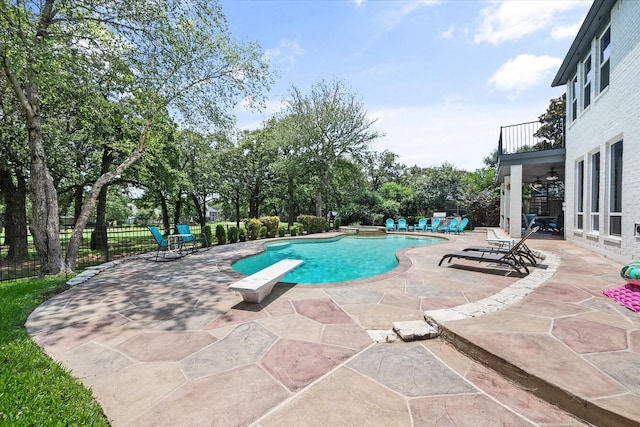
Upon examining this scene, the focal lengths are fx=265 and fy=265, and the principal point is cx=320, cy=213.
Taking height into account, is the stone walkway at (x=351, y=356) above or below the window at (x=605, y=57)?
below

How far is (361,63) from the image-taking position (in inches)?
→ 490

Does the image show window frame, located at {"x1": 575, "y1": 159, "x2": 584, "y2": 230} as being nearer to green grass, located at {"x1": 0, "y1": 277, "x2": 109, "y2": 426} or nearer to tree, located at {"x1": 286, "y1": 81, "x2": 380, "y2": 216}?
green grass, located at {"x1": 0, "y1": 277, "x2": 109, "y2": 426}

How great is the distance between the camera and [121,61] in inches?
287

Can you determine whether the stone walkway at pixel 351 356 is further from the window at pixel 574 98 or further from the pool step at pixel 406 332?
the window at pixel 574 98

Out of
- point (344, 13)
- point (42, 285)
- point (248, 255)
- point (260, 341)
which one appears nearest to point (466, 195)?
point (344, 13)

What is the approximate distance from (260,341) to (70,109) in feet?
41.4

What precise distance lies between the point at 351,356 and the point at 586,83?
1185 cm

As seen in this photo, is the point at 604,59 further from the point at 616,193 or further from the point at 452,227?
the point at 452,227

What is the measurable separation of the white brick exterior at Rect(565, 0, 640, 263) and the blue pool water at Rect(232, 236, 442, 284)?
5284 millimetres

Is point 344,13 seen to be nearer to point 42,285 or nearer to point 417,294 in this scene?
point 417,294

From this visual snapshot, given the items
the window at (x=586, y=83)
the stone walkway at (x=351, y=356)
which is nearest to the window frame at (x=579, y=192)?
the window at (x=586, y=83)

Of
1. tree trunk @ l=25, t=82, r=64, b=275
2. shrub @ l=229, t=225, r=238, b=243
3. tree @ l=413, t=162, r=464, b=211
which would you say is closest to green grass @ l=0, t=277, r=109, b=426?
tree trunk @ l=25, t=82, r=64, b=275

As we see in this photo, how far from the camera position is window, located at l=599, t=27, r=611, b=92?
709cm

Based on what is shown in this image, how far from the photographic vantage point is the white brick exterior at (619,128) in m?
5.63
